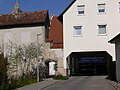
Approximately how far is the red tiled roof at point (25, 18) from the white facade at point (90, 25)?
4.83m

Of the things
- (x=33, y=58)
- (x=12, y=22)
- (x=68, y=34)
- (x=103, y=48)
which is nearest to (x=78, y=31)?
(x=68, y=34)

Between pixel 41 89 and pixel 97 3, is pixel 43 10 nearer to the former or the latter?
pixel 97 3

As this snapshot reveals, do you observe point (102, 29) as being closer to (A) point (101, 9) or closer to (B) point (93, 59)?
(A) point (101, 9)

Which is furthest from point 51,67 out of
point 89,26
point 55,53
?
point 89,26

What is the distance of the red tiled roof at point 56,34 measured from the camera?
48594 mm

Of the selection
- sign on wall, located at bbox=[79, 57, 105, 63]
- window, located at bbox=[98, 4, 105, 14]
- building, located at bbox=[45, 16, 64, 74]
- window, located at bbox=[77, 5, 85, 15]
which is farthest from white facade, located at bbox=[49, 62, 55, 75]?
window, located at bbox=[98, 4, 105, 14]

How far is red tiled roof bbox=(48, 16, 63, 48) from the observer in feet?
159

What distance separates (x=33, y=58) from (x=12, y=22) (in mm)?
7682

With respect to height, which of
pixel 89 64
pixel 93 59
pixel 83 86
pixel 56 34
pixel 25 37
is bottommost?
pixel 83 86

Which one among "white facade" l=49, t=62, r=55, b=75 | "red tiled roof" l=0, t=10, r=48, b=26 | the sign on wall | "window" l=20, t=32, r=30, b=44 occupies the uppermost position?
"red tiled roof" l=0, t=10, r=48, b=26

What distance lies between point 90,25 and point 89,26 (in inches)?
7.7

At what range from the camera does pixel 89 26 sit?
147 feet

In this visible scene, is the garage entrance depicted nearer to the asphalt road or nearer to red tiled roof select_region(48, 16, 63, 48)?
red tiled roof select_region(48, 16, 63, 48)

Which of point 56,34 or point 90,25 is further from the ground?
point 90,25
